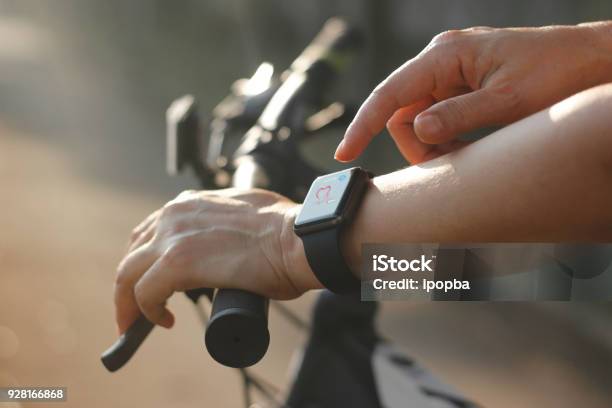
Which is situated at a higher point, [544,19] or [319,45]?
[319,45]

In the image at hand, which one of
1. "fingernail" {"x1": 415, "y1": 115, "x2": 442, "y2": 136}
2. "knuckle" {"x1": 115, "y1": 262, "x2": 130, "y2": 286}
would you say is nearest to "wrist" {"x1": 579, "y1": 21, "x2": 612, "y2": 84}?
"fingernail" {"x1": 415, "y1": 115, "x2": 442, "y2": 136}

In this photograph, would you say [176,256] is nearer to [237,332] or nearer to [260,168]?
[237,332]

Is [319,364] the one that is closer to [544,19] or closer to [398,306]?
[398,306]

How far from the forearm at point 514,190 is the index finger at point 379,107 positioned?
0.33 ft

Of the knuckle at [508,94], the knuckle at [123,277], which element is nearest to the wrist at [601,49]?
the knuckle at [508,94]

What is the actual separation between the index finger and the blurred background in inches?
67.5

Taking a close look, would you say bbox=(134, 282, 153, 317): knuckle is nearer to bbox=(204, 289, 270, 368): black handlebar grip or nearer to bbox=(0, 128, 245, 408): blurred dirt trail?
bbox=(204, 289, 270, 368): black handlebar grip

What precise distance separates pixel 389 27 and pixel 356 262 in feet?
11.7

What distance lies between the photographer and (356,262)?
68 cm

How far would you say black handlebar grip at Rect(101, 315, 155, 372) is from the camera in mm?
752

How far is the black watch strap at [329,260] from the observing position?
0.67 metres

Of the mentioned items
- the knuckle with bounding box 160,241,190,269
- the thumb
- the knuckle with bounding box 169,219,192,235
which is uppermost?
the thumb

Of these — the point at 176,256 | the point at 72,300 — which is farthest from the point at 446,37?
the point at 72,300

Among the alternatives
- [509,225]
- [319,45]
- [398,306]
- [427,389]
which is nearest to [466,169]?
[509,225]
